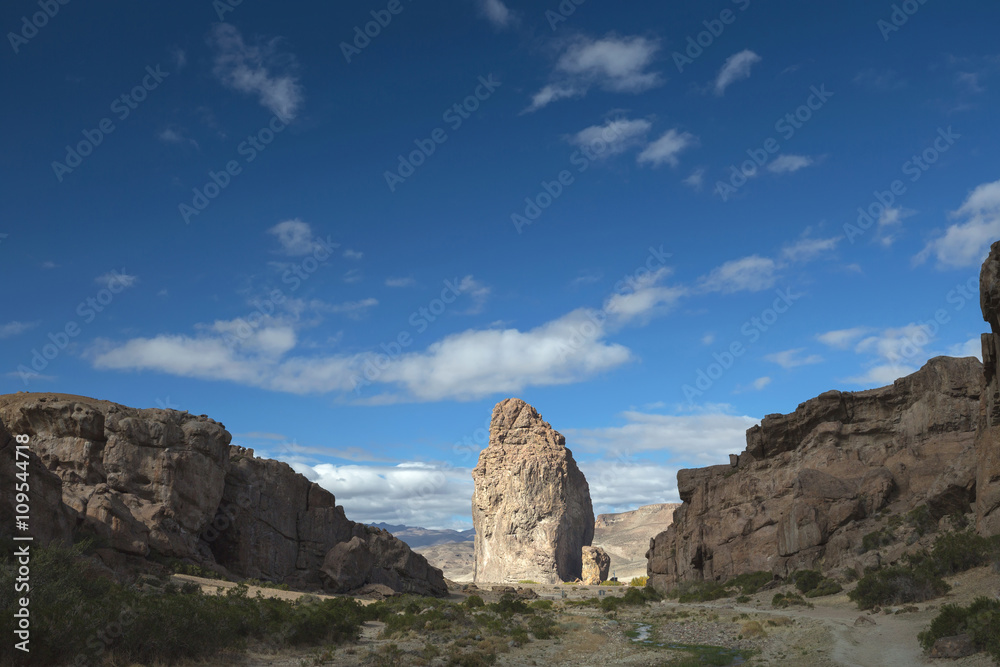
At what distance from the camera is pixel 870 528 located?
43.9m

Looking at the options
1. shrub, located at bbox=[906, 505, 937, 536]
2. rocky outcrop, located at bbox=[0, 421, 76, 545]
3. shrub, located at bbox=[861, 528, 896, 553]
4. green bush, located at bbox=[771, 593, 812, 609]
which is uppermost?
rocky outcrop, located at bbox=[0, 421, 76, 545]

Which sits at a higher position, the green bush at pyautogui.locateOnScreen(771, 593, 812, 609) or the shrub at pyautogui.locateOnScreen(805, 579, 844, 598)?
the shrub at pyautogui.locateOnScreen(805, 579, 844, 598)

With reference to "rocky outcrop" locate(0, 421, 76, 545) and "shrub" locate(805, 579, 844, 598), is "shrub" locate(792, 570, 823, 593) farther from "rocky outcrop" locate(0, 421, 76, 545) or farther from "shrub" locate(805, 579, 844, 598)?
"rocky outcrop" locate(0, 421, 76, 545)

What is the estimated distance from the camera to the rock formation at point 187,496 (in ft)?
130

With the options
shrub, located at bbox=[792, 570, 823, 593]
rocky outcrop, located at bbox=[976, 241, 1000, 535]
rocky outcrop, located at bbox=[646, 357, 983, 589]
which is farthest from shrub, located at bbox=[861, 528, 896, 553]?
rocky outcrop, located at bbox=[976, 241, 1000, 535]

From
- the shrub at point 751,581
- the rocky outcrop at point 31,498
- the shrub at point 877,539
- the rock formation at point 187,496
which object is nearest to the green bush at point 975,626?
the shrub at point 877,539

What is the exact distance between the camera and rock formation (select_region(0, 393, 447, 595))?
39594 millimetres

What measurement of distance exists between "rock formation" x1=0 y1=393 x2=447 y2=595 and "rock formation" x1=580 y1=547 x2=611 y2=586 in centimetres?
7715

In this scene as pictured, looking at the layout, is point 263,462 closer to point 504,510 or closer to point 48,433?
point 48,433

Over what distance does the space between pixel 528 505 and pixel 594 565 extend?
17440 millimetres

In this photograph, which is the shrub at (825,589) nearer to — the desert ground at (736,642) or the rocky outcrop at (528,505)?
the desert ground at (736,642)

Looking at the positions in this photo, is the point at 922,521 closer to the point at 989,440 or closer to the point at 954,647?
the point at 989,440

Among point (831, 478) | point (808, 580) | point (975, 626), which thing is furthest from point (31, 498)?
point (831, 478)

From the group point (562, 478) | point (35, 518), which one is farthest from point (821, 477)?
point (562, 478)
